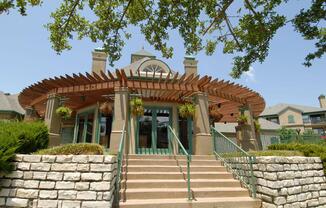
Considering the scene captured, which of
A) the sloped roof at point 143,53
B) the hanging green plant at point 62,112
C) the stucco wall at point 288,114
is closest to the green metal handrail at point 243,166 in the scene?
the hanging green plant at point 62,112

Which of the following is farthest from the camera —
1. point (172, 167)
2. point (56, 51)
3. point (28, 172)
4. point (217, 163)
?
point (56, 51)

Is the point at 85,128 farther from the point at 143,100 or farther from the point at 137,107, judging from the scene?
the point at 137,107

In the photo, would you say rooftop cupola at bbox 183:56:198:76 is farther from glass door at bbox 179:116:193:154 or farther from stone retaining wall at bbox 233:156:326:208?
stone retaining wall at bbox 233:156:326:208

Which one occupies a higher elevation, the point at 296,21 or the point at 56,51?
the point at 296,21

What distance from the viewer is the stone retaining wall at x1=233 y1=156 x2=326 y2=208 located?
5.38m

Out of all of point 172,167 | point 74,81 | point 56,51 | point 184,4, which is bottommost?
point 172,167

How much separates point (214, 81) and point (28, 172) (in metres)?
7.33

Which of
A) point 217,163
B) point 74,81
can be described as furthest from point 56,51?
point 217,163

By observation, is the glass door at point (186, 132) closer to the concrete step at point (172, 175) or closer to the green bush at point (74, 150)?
the concrete step at point (172, 175)

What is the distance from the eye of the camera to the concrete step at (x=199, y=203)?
16.5ft

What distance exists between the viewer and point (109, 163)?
16.1ft

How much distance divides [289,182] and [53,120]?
9.09 meters

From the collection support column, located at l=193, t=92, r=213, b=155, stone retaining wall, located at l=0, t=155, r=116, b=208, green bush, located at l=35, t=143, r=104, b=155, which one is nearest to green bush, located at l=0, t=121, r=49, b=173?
stone retaining wall, located at l=0, t=155, r=116, b=208

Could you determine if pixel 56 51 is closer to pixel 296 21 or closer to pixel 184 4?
pixel 184 4
